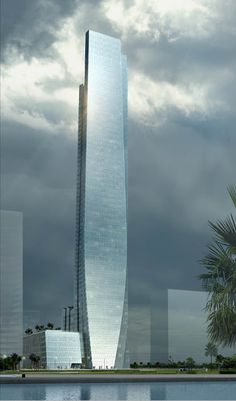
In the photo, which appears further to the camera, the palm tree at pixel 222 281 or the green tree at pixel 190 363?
the green tree at pixel 190 363

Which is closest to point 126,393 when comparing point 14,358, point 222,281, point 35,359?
point 222,281

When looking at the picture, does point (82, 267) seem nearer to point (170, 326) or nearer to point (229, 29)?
point (170, 326)

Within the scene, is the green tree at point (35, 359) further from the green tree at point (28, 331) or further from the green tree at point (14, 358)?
the green tree at point (14, 358)

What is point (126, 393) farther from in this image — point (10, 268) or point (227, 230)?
point (227, 230)

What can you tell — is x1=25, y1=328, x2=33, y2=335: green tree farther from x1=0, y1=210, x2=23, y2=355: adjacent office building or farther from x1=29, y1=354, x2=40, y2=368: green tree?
x1=0, y1=210, x2=23, y2=355: adjacent office building

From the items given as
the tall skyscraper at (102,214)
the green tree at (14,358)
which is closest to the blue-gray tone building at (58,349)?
the tall skyscraper at (102,214)
